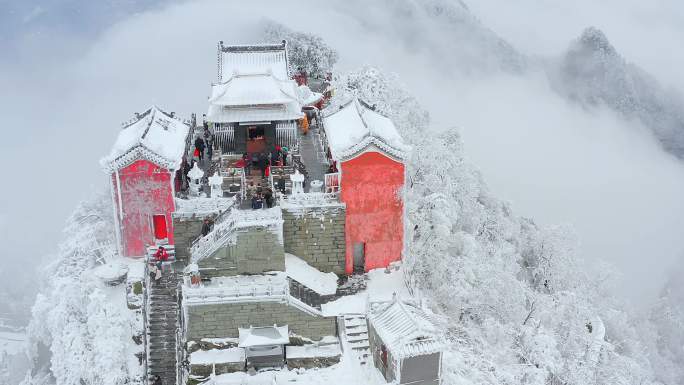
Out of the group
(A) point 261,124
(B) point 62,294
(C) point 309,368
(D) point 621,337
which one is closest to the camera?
(C) point 309,368

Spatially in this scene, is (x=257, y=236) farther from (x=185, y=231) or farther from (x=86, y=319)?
(x=86, y=319)

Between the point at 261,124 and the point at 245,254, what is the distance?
9.78m

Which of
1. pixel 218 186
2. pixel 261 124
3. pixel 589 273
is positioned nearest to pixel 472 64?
pixel 589 273

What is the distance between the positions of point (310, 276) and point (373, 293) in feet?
9.96

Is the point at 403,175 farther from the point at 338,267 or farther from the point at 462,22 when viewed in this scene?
the point at 462,22

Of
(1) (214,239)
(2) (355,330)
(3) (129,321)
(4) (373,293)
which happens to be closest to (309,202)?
(1) (214,239)

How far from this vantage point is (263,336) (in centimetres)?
2641

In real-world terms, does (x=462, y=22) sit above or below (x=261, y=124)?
above

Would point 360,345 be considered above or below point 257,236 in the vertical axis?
below

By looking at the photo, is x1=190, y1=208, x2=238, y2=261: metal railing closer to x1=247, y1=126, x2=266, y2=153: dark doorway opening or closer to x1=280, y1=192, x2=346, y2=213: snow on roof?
x1=280, y1=192, x2=346, y2=213: snow on roof

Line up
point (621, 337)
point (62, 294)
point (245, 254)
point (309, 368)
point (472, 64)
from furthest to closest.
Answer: point (472, 64), point (621, 337), point (62, 294), point (245, 254), point (309, 368)

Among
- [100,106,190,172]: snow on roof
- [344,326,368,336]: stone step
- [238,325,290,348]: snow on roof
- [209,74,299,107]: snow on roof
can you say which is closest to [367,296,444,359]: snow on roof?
[344,326,368,336]: stone step

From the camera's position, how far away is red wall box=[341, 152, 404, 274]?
30.4 meters

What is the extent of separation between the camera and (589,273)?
49188 millimetres
